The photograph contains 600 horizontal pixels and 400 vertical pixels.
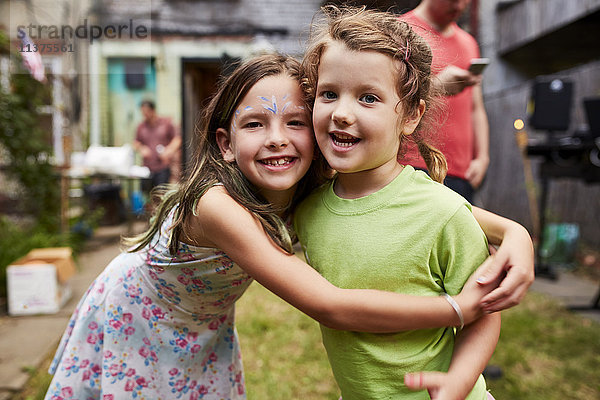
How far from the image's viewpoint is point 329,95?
1052mm

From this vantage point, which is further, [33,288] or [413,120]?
[33,288]

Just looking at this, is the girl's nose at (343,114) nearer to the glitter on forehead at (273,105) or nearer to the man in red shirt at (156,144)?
the glitter on forehead at (273,105)

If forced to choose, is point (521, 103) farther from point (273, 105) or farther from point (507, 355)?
point (273, 105)

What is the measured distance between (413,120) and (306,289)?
0.44m

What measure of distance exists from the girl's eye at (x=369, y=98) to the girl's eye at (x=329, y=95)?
0.21 ft

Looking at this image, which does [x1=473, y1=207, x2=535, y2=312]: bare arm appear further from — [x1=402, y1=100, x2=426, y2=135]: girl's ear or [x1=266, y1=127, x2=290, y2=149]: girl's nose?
[x1=266, y1=127, x2=290, y2=149]: girl's nose

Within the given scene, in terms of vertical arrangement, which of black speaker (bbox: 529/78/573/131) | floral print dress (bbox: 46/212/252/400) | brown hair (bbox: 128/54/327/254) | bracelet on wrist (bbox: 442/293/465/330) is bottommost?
floral print dress (bbox: 46/212/252/400)

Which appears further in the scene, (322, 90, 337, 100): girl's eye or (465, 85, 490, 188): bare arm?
(465, 85, 490, 188): bare arm

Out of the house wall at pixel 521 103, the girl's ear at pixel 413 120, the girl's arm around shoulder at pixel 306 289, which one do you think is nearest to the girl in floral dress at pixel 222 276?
the girl's arm around shoulder at pixel 306 289

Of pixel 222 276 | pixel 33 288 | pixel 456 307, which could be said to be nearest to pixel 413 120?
pixel 456 307

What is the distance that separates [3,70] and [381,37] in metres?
4.88

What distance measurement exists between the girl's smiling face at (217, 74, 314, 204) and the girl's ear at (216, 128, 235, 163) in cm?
8

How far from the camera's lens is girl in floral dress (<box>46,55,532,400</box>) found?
1003 millimetres

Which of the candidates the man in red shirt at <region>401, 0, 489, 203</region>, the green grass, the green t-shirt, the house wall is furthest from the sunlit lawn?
the house wall
